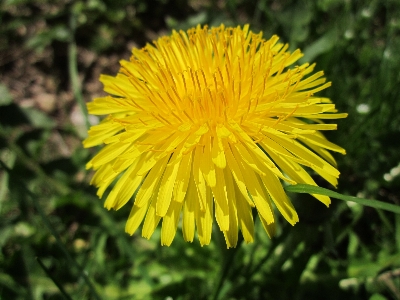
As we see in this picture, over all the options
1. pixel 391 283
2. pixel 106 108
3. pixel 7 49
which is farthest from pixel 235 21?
pixel 7 49

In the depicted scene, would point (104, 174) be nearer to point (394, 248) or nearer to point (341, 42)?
point (394, 248)

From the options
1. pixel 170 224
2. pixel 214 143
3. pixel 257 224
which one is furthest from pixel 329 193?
pixel 257 224

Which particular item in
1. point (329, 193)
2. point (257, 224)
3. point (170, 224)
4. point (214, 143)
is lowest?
point (257, 224)

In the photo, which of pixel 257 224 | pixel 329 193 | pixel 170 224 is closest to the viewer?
pixel 329 193

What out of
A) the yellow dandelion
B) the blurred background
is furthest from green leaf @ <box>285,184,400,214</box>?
the blurred background

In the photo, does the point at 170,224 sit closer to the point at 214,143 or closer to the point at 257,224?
the point at 214,143

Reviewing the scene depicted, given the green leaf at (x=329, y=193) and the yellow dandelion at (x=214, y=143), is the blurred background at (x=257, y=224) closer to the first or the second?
the yellow dandelion at (x=214, y=143)
